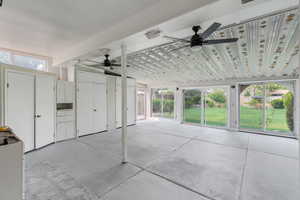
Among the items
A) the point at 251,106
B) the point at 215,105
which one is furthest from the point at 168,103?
the point at 251,106

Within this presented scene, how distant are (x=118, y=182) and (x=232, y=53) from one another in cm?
419

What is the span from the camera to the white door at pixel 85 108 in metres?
4.94

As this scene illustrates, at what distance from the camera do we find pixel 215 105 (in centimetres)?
864

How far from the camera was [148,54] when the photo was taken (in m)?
3.88

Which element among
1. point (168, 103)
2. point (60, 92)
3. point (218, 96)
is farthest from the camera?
point (168, 103)

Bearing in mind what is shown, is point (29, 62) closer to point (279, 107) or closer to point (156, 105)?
point (156, 105)

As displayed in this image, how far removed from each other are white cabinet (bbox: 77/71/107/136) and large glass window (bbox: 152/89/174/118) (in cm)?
542

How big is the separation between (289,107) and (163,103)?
707 cm

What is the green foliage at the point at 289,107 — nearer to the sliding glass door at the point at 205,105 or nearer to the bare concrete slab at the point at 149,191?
the sliding glass door at the point at 205,105

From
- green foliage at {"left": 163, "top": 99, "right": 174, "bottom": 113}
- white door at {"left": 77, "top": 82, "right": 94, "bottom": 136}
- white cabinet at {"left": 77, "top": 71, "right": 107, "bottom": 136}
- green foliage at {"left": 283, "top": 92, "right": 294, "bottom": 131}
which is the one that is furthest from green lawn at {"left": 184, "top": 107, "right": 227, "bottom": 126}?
white door at {"left": 77, "top": 82, "right": 94, "bottom": 136}

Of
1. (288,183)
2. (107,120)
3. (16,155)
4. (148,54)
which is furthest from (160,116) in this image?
(16,155)

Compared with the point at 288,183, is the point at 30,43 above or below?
above

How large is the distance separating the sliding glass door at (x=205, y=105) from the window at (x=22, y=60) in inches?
308

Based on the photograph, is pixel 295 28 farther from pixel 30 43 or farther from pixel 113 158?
pixel 30 43
